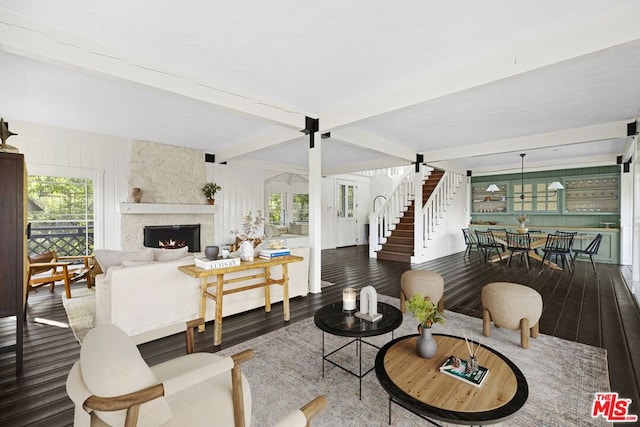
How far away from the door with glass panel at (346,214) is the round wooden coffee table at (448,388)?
8.52m

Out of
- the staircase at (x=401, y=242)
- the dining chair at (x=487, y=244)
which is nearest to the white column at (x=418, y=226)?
the staircase at (x=401, y=242)

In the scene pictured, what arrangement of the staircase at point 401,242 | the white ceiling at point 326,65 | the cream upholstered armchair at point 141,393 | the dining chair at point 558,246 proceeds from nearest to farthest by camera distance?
1. the cream upholstered armchair at point 141,393
2. the white ceiling at point 326,65
3. the dining chair at point 558,246
4. the staircase at point 401,242

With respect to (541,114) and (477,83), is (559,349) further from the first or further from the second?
(541,114)

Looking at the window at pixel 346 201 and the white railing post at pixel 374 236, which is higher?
the window at pixel 346 201

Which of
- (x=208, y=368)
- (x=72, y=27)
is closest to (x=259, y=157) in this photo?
(x=72, y=27)

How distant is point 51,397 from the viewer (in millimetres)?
2121

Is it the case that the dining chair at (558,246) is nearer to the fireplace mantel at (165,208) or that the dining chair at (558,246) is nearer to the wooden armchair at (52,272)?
the fireplace mantel at (165,208)

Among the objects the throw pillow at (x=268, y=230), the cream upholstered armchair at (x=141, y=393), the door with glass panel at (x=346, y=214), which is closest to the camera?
the cream upholstered armchair at (x=141, y=393)

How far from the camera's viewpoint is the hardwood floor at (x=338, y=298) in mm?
2150

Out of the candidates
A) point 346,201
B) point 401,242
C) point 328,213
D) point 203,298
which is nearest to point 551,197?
point 401,242

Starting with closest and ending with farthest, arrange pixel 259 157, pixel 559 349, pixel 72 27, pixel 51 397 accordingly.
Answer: pixel 51 397, pixel 72 27, pixel 559 349, pixel 259 157

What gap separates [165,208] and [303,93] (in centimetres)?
424

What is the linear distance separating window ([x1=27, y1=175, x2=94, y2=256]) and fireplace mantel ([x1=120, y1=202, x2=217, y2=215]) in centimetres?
68

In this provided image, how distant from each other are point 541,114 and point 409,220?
15.3ft
